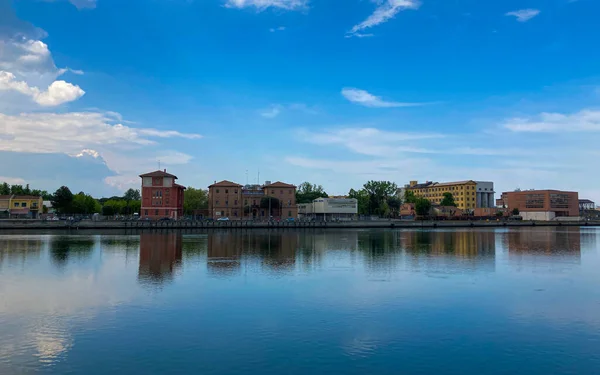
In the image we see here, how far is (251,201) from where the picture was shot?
105250 mm

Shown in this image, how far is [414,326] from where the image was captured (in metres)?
17.3

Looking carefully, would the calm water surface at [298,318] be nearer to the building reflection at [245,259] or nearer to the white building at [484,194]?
the building reflection at [245,259]

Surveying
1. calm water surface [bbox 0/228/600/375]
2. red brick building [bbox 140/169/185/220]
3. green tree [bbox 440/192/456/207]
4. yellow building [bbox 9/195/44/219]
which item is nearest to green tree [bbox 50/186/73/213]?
yellow building [bbox 9/195/44/219]

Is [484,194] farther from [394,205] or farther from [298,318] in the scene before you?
[298,318]

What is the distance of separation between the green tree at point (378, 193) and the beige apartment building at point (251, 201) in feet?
107

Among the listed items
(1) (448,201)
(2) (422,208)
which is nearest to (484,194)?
(1) (448,201)

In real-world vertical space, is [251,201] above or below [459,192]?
below

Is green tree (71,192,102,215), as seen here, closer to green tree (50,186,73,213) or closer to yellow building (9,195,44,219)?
green tree (50,186,73,213)

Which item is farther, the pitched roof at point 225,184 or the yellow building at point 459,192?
the yellow building at point 459,192

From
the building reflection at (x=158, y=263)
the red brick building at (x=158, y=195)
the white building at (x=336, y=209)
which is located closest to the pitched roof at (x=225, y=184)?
the red brick building at (x=158, y=195)

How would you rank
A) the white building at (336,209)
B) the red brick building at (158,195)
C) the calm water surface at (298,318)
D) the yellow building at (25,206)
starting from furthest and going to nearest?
the white building at (336,209)
the yellow building at (25,206)
the red brick building at (158,195)
the calm water surface at (298,318)

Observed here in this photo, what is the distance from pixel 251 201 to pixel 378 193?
43.6m

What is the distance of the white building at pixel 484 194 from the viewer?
168m

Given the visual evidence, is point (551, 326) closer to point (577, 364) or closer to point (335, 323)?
point (577, 364)
